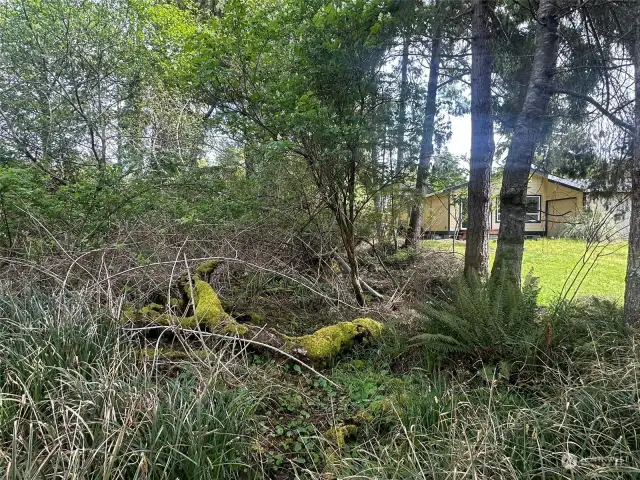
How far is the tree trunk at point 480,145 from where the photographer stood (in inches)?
187

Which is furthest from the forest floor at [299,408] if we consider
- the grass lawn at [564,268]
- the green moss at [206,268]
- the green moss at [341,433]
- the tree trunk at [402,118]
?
the grass lawn at [564,268]

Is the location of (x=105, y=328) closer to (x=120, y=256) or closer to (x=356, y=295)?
(x=120, y=256)

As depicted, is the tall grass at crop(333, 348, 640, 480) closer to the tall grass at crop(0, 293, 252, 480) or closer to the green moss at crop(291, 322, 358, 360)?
the tall grass at crop(0, 293, 252, 480)

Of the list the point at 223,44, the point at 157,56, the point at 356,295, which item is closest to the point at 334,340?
the point at 356,295

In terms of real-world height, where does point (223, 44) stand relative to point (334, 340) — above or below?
above

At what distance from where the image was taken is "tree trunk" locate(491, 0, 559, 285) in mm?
3924

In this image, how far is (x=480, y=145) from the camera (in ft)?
16.4

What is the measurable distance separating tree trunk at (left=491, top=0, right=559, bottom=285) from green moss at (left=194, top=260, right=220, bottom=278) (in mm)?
3357

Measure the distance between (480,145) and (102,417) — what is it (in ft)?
16.9

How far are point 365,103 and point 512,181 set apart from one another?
2.06 meters

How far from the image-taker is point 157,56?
9.30 metres

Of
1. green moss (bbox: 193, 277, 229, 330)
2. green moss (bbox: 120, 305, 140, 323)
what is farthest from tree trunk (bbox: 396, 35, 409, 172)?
green moss (bbox: 120, 305, 140, 323)

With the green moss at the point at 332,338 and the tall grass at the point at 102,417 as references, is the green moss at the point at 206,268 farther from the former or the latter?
the tall grass at the point at 102,417

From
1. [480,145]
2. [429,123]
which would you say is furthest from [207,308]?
[480,145]
